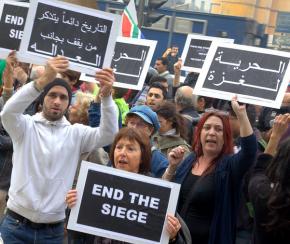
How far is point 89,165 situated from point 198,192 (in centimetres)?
76

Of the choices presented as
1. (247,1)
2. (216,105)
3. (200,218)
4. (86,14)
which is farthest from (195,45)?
(247,1)

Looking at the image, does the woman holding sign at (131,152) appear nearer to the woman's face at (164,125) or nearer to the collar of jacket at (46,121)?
the collar of jacket at (46,121)

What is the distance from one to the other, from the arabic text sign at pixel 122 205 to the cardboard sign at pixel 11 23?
2.12 m

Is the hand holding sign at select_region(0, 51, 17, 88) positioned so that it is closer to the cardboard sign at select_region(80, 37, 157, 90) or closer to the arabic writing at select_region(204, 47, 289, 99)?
the arabic writing at select_region(204, 47, 289, 99)

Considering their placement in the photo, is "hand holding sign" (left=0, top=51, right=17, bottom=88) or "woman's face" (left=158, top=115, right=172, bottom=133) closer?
"hand holding sign" (left=0, top=51, right=17, bottom=88)

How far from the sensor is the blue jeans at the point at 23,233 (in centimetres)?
554

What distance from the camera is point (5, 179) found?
698 cm

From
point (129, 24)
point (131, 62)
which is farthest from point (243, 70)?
point (129, 24)

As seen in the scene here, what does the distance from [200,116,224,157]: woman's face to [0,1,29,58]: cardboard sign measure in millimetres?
1957

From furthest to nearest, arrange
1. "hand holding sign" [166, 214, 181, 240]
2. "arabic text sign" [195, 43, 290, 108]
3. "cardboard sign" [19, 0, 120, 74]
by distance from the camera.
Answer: "arabic text sign" [195, 43, 290, 108] < "cardboard sign" [19, 0, 120, 74] < "hand holding sign" [166, 214, 181, 240]

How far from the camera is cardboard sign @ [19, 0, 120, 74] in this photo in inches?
223

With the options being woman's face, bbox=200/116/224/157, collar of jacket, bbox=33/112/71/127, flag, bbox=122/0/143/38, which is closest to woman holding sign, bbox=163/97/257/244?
woman's face, bbox=200/116/224/157

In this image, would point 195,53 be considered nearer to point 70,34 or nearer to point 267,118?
point 267,118

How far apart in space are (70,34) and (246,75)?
4.11ft
